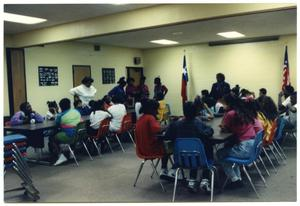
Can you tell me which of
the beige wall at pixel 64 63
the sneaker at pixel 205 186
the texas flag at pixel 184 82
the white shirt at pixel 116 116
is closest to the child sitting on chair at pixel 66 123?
the white shirt at pixel 116 116

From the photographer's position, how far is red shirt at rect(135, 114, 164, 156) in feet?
12.0

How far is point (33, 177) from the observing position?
4.43 metres

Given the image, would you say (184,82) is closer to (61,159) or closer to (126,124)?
(126,124)

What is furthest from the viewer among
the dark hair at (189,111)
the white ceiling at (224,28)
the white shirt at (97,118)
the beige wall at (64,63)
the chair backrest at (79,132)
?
the beige wall at (64,63)

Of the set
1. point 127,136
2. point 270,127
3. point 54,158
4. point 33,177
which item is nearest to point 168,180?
point 270,127

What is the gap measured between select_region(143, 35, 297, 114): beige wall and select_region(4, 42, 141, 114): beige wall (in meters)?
1.39

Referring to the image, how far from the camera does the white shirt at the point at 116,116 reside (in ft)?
18.9

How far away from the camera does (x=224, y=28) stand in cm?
748

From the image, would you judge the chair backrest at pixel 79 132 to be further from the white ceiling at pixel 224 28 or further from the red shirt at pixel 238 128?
the white ceiling at pixel 224 28

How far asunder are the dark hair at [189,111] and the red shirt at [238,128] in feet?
1.66

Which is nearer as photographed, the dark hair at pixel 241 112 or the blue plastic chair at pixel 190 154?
the blue plastic chair at pixel 190 154

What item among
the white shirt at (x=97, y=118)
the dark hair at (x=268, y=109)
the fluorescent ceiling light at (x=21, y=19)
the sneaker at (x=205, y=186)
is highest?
the fluorescent ceiling light at (x=21, y=19)

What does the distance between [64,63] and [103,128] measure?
3.99 m

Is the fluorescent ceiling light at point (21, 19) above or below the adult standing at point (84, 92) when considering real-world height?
above
